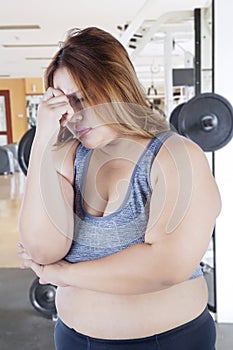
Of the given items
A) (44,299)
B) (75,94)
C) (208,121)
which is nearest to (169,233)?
(75,94)

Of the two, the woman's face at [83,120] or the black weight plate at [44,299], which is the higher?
the woman's face at [83,120]

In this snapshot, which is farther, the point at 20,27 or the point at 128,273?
the point at 20,27

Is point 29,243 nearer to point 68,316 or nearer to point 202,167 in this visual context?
point 68,316

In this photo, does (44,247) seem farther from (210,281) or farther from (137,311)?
(210,281)

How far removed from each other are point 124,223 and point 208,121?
3.60ft

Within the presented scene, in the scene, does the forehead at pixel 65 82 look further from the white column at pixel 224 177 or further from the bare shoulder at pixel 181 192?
the white column at pixel 224 177

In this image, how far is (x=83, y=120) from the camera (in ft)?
2.18

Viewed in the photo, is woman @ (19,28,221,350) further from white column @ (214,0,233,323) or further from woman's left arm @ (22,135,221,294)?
white column @ (214,0,233,323)

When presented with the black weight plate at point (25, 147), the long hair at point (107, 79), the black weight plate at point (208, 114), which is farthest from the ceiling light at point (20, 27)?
the long hair at point (107, 79)

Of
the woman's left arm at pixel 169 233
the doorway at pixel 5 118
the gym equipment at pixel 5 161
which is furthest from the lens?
the doorway at pixel 5 118

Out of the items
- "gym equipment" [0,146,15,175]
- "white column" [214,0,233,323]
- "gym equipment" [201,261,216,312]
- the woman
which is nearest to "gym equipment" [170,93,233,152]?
"white column" [214,0,233,323]

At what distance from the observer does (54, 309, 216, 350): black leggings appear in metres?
0.66

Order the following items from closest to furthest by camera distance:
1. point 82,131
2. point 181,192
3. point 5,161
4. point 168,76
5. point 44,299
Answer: point 181,192
point 82,131
point 44,299
point 168,76
point 5,161

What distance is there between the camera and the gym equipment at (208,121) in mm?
1620
